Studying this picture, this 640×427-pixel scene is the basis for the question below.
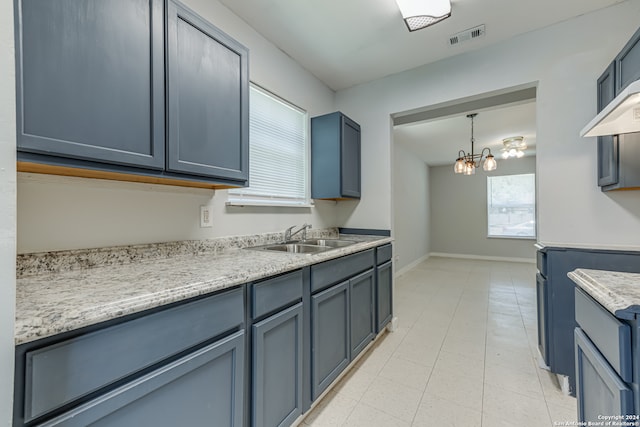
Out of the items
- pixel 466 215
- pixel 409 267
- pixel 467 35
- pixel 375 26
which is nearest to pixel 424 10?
pixel 375 26

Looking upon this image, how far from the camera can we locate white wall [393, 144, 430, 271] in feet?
17.0

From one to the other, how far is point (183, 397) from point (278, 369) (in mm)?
478

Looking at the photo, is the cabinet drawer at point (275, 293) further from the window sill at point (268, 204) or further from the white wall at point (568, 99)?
the white wall at point (568, 99)

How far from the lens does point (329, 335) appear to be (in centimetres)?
171

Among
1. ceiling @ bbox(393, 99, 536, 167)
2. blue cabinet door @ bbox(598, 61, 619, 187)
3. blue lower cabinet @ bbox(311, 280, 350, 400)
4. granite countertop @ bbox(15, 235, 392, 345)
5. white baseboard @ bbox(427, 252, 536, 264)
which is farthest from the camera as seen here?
white baseboard @ bbox(427, 252, 536, 264)

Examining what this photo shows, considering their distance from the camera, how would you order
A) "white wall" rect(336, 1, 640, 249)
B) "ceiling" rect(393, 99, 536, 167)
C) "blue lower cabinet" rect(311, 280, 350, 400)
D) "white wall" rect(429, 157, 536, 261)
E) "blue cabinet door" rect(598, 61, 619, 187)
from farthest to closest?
1. "white wall" rect(429, 157, 536, 261)
2. "ceiling" rect(393, 99, 536, 167)
3. "white wall" rect(336, 1, 640, 249)
4. "blue cabinet door" rect(598, 61, 619, 187)
5. "blue lower cabinet" rect(311, 280, 350, 400)

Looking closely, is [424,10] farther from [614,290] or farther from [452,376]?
[452,376]

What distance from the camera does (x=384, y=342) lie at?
8.20 ft

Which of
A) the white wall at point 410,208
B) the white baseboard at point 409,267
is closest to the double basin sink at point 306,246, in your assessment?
the white wall at point 410,208

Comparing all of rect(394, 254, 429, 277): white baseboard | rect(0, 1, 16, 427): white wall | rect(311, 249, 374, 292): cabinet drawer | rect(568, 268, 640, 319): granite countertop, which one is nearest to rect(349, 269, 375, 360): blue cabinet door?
rect(311, 249, 374, 292): cabinet drawer

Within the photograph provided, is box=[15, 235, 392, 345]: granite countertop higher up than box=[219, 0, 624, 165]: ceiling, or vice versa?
box=[219, 0, 624, 165]: ceiling

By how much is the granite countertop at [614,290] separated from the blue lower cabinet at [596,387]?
Result: 0.18 metres

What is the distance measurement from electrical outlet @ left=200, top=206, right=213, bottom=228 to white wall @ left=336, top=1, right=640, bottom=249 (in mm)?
2351

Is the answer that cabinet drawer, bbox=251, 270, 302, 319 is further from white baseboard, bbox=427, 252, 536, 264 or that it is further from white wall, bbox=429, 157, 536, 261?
white wall, bbox=429, 157, 536, 261
